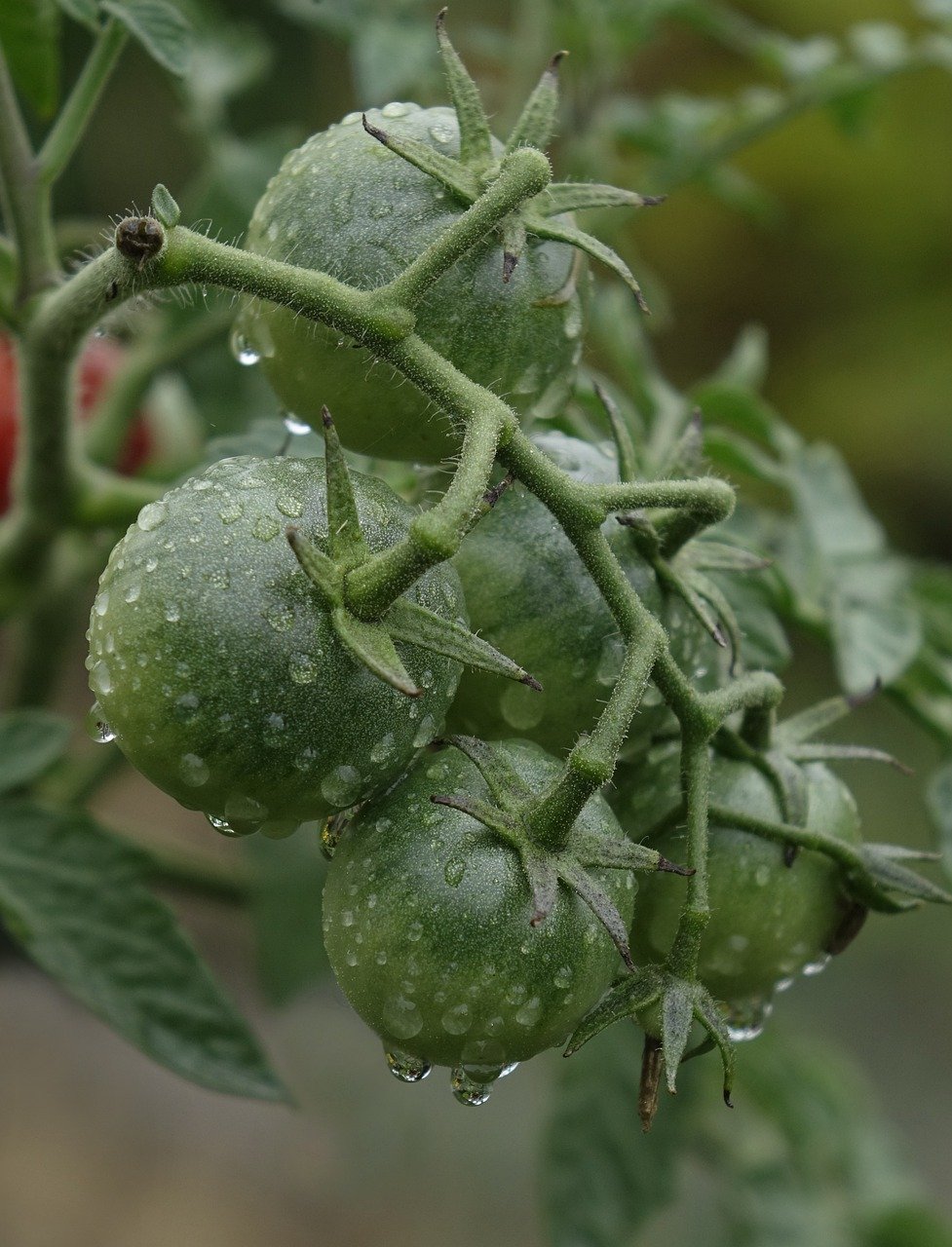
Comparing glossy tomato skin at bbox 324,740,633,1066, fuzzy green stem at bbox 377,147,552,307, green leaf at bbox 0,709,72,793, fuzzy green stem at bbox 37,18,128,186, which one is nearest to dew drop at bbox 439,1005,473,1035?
glossy tomato skin at bbox 324,740,633,1066

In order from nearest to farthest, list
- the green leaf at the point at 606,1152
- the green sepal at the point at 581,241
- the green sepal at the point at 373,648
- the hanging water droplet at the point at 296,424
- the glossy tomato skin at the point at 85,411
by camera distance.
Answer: the green sepal at the point at 373,648 < the green sepal at the point at 581,241 < the hanging water droplet at the point at 296,424 < the green leaf at the point at 606,1152 < the glossy tomato skin at the point at 85,411

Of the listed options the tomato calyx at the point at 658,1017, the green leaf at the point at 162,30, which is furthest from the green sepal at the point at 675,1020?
the green leaf at the point at 162,30

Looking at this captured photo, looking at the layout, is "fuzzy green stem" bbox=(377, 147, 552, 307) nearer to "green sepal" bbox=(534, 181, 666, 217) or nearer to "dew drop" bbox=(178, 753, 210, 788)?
"green sepal" bbox=(534, 181, 666, 217)

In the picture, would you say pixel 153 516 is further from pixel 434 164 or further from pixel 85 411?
pixel 85 411

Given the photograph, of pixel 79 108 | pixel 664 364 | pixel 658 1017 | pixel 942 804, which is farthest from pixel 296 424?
pixel 664 364

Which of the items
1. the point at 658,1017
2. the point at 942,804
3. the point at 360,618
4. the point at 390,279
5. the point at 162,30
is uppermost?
the point at 162,30

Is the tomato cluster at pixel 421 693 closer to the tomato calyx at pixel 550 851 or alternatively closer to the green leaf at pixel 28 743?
the tomato calyx at pixel 550 851
